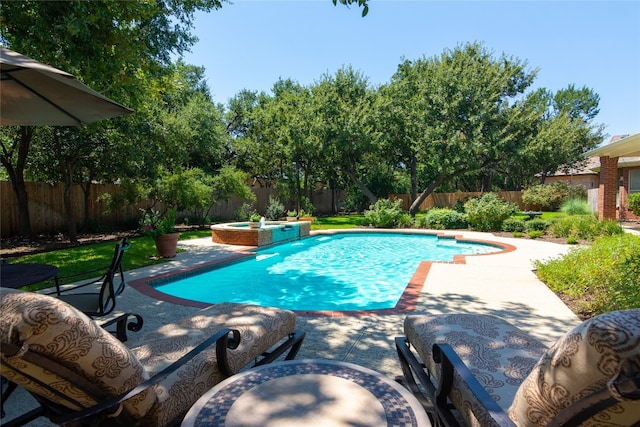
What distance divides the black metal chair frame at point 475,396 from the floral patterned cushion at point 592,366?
0.03 metres

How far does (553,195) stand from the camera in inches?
956

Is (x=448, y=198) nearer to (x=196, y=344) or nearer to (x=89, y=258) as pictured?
(x=89, y=258)

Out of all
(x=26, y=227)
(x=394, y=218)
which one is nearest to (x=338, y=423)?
(x=26, y=227)

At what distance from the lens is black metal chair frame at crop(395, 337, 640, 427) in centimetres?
102

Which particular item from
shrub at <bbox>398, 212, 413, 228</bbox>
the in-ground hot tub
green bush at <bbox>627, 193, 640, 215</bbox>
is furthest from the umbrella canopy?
green bush at <bbox>627, 193, 640, 215</bbox>

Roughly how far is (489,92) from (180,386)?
22.6 metres

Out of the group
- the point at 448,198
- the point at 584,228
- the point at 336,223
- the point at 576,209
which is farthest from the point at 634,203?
the point at 336,223

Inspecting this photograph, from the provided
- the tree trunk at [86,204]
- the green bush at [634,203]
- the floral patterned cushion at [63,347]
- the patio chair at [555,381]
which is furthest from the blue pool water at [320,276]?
the green bush at [634,203]

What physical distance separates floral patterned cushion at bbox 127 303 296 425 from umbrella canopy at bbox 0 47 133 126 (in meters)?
2.41

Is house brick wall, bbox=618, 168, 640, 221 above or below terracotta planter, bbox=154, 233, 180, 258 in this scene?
above

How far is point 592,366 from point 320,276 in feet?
26.2

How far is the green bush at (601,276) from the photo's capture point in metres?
4.32

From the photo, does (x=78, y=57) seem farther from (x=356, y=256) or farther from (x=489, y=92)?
(x=489, y=92)

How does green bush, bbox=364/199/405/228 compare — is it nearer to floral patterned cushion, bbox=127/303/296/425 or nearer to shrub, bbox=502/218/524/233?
shrub, bbox=502/218/524/233
